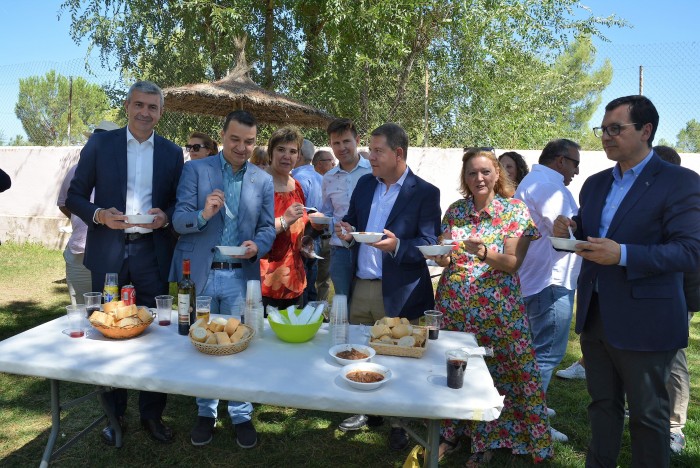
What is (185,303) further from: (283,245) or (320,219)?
(320,219)

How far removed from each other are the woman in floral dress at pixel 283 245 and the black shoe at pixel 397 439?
1306mm

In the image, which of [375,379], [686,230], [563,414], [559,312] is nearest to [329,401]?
[375,379]

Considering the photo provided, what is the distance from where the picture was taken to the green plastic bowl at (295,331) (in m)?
2.65

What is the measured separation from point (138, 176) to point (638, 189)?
2917 millimetres

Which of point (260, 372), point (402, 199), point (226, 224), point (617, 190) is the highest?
point (617, 190)

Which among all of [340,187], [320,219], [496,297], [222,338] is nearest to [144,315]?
[222,338]

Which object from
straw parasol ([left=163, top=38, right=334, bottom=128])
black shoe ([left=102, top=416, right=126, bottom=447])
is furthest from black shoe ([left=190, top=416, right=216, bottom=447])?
straw parasol ([left=163, top=38, right=334, bottom=128])

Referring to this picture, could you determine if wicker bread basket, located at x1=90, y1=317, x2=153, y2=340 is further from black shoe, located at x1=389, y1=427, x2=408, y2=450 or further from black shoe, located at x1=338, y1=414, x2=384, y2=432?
black shoe, located at x1=389, y1=427, x2=408, y2=450

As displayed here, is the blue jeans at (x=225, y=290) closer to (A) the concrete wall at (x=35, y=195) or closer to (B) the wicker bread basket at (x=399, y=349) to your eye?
(B) the wicker bread basket at (x=399, y=349)

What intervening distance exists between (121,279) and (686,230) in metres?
3.18

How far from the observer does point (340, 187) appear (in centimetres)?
446

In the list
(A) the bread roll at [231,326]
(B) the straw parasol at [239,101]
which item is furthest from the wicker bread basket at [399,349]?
(B) the straw parasol at [239,101]

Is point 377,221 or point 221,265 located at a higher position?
point 377,221

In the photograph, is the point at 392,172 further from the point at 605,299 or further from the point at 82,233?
the point at 82,233
